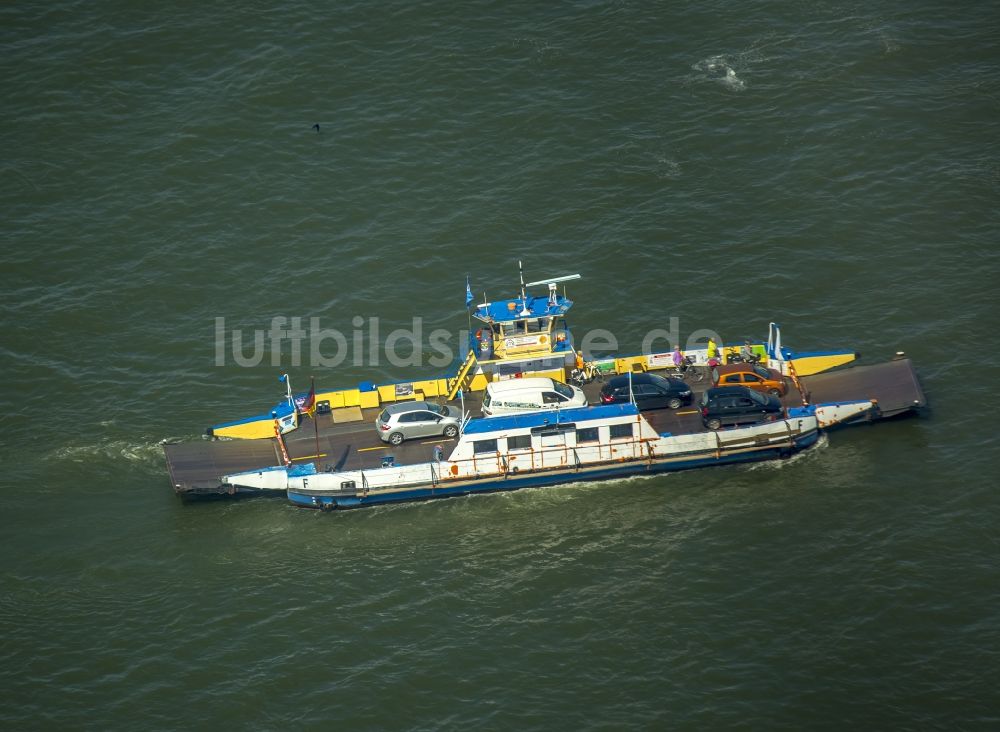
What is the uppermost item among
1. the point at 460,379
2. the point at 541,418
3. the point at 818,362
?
the point at 460,379

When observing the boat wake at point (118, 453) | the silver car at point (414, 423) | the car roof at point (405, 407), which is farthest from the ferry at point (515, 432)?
the boat wake at point (118, 453)

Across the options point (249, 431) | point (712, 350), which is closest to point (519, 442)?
point (712, 350)

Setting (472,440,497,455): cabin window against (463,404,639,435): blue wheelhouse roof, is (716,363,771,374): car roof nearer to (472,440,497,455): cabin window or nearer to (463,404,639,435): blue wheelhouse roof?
(463,404,639,435): blue wheelhouse roof

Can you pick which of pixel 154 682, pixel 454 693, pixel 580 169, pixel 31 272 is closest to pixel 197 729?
pixel 154 682

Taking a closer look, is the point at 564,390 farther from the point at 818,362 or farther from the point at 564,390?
the point at 818,362

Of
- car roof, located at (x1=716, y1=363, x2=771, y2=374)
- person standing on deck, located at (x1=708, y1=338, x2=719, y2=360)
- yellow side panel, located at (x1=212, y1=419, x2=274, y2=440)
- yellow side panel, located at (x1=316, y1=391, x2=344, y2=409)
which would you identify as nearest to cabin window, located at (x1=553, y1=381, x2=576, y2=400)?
person standing on deck, located at (x1=708, y1=338, x2=719, y2=360)

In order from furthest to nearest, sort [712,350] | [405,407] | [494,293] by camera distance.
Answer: [494,293], [712,350], [405,407]

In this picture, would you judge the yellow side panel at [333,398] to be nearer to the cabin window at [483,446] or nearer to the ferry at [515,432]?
the ferry at [515,432]

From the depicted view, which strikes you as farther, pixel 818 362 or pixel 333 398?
pixel 333 398
